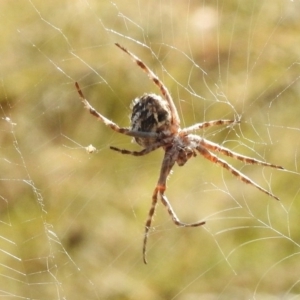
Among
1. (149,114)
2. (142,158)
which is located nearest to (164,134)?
(149,114)

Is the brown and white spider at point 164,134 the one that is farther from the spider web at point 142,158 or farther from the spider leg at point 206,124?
the spider web at point 142,158

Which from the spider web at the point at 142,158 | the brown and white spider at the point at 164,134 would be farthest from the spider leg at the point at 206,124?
the spider web at the point at 142,158

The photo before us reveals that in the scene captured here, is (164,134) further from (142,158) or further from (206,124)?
A: (142,158)

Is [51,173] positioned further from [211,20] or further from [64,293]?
[211,20]

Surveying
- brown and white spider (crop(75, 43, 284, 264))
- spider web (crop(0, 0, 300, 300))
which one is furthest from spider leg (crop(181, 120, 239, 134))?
spider web (crop(0, 0, 300, 300))

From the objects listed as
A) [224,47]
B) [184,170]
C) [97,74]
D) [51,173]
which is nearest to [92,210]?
[51,173]

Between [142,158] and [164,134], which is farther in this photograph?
[142,158]

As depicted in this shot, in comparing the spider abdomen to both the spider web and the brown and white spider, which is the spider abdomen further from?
the spider web
